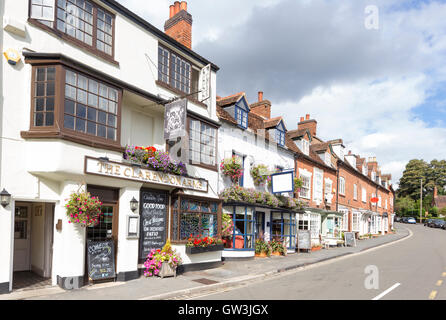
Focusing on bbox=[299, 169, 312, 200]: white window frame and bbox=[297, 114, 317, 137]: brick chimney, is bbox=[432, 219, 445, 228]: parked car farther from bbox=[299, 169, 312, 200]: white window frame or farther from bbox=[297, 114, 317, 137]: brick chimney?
bbox=[299, 169, 312, 200]: white window frame

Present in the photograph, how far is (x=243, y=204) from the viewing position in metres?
16.6

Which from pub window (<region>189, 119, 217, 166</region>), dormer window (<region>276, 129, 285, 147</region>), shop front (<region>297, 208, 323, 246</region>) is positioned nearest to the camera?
pub window (<region>189, 119, 217, 166</region>)

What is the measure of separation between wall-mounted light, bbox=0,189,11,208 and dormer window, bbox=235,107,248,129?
38.0ft

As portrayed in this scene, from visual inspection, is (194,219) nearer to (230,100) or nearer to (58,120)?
(58,120)

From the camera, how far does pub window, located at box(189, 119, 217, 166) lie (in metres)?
13.8

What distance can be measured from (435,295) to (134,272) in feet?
28.0

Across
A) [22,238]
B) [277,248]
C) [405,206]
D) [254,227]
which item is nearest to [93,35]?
[22,238]

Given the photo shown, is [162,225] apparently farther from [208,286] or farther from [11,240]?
[11,240]

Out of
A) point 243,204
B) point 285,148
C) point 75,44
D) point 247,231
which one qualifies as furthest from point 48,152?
point 285,148

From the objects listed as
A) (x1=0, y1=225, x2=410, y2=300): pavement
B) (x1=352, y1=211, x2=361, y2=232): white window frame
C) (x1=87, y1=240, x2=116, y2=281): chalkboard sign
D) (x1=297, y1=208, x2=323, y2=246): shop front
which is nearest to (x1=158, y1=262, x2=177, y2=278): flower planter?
(x1=0, y1=225, x2=410, y2=300): pavement

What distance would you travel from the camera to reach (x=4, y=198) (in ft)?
27.5

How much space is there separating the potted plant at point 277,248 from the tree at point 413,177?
69880 mm

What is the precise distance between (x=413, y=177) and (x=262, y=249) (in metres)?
72.3

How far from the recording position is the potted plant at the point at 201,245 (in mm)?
12867
